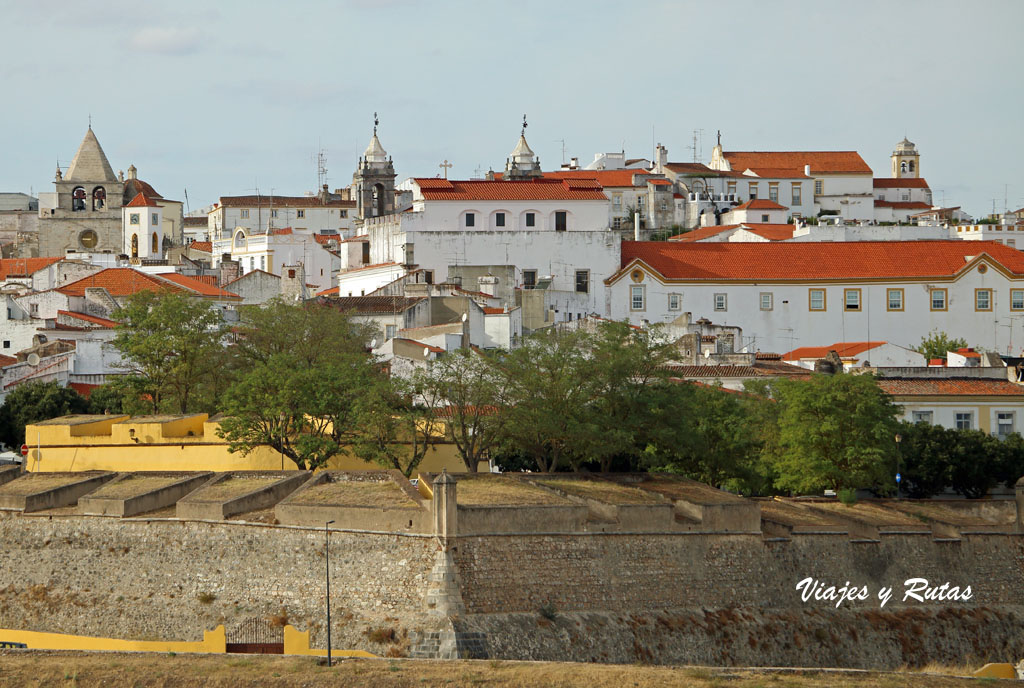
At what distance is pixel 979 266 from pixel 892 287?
4.38 metres

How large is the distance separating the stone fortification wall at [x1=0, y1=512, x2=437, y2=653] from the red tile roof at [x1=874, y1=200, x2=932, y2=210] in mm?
86927

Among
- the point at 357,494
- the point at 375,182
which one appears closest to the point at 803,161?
the point at 375,182

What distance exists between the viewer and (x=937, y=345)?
80.2m

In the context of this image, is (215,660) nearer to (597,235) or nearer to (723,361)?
(723,361)

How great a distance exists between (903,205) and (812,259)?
1611 inches

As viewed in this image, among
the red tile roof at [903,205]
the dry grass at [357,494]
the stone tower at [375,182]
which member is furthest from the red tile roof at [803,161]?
the dry grass at [357,494]

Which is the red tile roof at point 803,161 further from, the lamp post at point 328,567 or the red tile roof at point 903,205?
the lamp post at point 328,567

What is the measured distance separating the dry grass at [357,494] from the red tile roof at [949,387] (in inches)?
936

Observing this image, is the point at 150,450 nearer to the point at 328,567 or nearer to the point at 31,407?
the point at 31,407

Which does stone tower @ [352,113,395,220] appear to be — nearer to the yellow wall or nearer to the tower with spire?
the tower with spire

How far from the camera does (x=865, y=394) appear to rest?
52844mm

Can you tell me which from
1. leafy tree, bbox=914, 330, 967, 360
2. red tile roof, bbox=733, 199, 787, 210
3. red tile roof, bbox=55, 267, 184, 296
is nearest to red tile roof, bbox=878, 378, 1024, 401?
leafy tree, bbox=914, 330, 967, 360

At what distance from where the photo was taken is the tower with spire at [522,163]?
105 meters

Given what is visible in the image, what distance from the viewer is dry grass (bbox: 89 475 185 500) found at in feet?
148
